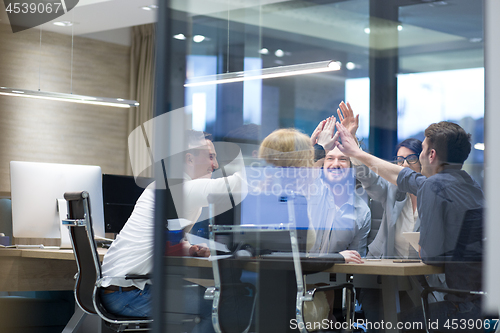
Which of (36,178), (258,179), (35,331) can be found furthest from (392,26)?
(35,331)

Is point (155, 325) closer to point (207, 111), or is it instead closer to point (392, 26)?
point (207, 111)

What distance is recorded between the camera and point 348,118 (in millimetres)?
1776

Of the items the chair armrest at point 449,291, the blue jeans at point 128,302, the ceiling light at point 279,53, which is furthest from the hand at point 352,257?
the blue jeans at point 128,302

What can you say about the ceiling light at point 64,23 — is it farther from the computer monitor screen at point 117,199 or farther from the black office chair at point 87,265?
the black office chair at point 87,265

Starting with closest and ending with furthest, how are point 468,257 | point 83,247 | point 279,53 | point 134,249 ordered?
point 468,257 < point 279,53 < point 134,249 < point 83,247

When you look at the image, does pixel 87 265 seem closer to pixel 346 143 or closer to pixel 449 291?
pixel 346 143

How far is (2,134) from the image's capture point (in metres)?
6.34

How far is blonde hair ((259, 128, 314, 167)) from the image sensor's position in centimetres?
173

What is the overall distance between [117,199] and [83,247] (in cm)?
110

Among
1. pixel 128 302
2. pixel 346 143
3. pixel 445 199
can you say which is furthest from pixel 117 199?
pixel 445 199

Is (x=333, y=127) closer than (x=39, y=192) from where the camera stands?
Yes

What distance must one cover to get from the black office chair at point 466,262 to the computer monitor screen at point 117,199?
2.60m

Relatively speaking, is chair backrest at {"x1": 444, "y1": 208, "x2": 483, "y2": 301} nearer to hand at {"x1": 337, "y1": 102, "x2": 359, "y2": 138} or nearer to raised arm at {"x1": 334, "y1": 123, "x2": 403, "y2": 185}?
raised arm at {"x1": 334, "y1": 123, "x2": 403, "y2": 185}

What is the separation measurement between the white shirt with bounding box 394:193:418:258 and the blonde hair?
325mm
